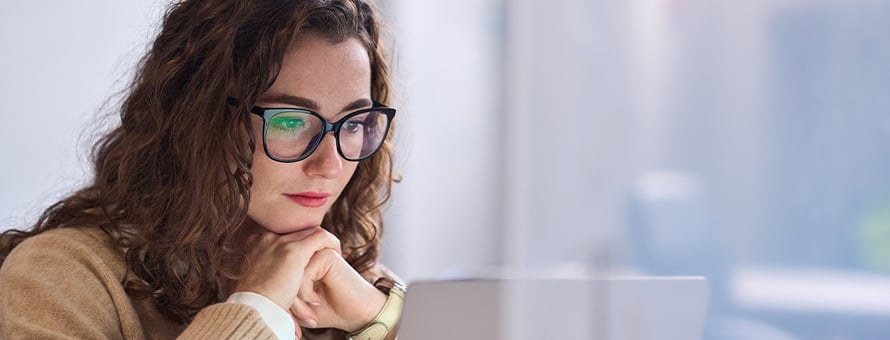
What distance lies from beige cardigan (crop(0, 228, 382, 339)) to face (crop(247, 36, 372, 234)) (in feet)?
0.62

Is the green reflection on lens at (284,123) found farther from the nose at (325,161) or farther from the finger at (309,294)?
the finger at (309,294)

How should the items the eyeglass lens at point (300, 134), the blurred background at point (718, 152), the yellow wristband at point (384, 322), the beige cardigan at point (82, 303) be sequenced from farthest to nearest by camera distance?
the yellow wristband at point (384, 322)
the eyeglass lens at point (300, 134)
the beige cardigan at point (82, 303)
the blurred background at point (718, 152)

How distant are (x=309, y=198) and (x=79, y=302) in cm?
33

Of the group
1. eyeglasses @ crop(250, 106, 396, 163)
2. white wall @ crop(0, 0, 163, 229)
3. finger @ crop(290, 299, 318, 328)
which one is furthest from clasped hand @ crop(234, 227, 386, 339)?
white wall @ crop(0, 0, 163, 229)

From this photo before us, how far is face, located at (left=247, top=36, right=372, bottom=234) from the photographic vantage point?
1.16 meters

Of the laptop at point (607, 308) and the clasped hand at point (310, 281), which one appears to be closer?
the laptop at point (607, 308)

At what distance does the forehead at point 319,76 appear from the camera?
1158 mm

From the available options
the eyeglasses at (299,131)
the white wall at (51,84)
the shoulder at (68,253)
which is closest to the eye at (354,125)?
the eyeglasses at (299,131)

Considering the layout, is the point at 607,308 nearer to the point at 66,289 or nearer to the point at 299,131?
the point at 299,131

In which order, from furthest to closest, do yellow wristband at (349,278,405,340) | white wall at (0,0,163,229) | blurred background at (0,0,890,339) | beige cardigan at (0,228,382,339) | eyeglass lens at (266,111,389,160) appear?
1. white wall at (0,0,163,229)
2. yellow wristband at (349,278,405,340)
3. eyeglass lens at (266,111,389,160)
4. beige cardigan at (0,228,382,339)
5. blurred background at (0,0,890,339)

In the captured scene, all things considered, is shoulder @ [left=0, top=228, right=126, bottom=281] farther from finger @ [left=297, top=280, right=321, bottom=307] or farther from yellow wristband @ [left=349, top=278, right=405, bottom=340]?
yellow wristband @ [left=349, top=278, right=405, bottom=340]

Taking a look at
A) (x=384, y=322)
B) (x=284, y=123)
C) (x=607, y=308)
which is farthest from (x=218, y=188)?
Answer: (x=607, y=308)

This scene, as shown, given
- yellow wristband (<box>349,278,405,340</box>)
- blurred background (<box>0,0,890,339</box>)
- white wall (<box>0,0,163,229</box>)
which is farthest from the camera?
white wall (<box>0,0,163,229</box>)

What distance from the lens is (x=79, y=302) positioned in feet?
3.52
